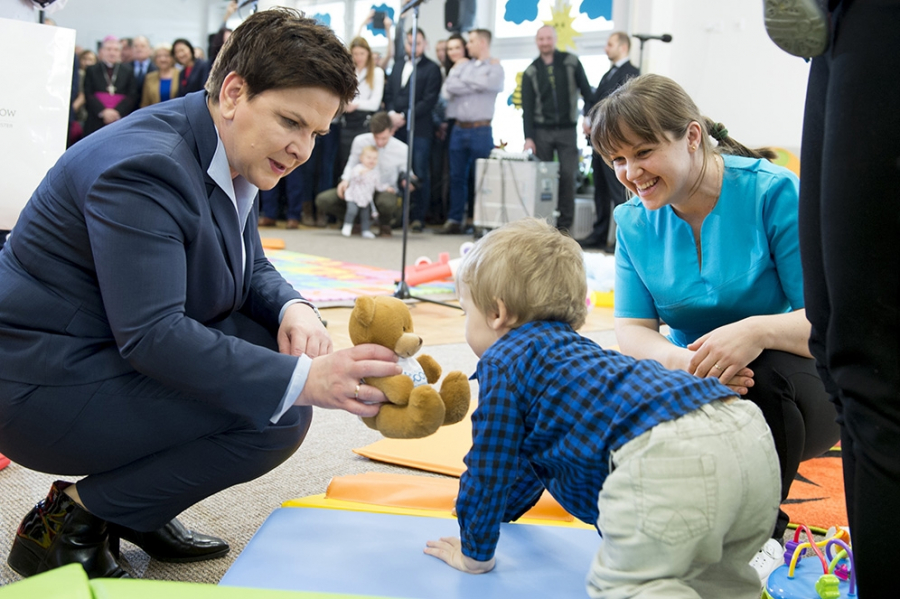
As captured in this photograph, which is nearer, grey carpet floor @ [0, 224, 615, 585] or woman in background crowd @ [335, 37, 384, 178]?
grey carpet floor @ [0, 224, 615, 585]

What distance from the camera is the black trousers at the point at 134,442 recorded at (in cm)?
115

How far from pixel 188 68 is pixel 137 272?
663 centimetres

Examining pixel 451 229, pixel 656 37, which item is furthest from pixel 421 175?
pixel 656 37

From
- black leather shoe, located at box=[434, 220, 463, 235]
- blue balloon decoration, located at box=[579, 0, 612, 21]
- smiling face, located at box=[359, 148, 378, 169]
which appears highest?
blue balloon decoration, located at box=[579, 0, 612, 21]

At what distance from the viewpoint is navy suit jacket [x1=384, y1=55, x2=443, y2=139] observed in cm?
689

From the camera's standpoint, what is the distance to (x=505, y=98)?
7.97m

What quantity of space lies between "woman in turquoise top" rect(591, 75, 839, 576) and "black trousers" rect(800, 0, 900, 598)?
1.88 ft

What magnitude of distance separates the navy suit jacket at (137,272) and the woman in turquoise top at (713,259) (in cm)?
67

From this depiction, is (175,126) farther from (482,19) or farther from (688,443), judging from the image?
(482,19)

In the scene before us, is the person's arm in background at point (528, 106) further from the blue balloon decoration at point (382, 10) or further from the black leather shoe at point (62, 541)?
the black leather shoe at point (62, 541)

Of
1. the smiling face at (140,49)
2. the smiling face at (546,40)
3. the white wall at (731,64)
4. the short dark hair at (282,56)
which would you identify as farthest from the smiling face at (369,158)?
the short dark hair at (282,56)

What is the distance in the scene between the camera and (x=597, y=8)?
702 centimetres

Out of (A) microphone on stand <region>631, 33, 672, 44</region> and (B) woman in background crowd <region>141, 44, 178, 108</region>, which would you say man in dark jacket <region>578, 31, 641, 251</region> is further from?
(B) woman in background crowd <region>141, 44, 178, 108</region>

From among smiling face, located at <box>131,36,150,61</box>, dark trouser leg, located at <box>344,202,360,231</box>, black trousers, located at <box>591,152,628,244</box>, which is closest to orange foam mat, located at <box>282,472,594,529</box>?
black trousers, located at <box>591,152,628,244</box>
